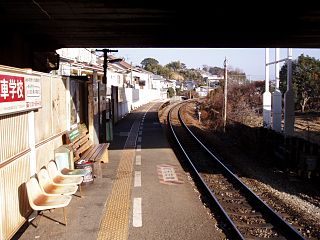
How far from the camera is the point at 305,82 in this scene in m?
44.9

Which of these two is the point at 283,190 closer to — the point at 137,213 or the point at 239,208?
the point at 239,208

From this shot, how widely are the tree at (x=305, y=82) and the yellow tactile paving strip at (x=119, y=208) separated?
1395 inches

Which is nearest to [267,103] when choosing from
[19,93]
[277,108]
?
[277,108]

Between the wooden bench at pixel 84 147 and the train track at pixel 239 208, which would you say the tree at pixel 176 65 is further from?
the wooden bench at pixel 84 147

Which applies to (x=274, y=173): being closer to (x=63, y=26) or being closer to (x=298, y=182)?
(x=298, y=182)

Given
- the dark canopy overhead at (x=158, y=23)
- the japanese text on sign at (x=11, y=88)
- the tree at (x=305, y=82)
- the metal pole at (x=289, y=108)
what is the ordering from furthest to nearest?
the tree at (x=305, y=82) < the metal pole at (x=289, y=108) < the dark canopy overhead at (x=158, y=23) < the japanese text on sign at (x=11, y=88)

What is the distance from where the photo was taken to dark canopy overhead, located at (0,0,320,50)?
29.2 ft

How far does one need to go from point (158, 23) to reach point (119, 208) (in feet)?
17.0

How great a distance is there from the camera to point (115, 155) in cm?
1447

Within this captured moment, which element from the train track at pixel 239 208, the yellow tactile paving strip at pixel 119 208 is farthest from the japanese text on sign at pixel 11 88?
the train track at pixel 239 208

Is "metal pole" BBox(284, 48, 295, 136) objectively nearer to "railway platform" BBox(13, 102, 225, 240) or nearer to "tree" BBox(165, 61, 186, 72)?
"railway platform" BBox(13, 102, 225, 240)

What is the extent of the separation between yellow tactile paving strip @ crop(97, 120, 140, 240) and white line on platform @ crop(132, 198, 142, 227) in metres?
0.12

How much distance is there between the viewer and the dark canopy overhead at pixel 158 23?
350 inches

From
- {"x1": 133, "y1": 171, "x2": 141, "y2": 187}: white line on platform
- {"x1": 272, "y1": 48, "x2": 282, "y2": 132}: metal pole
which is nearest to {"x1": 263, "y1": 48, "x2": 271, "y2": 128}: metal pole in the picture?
{"x1": 272, "y1": 48, "x2": 282, "y2": 132}: metal pole
